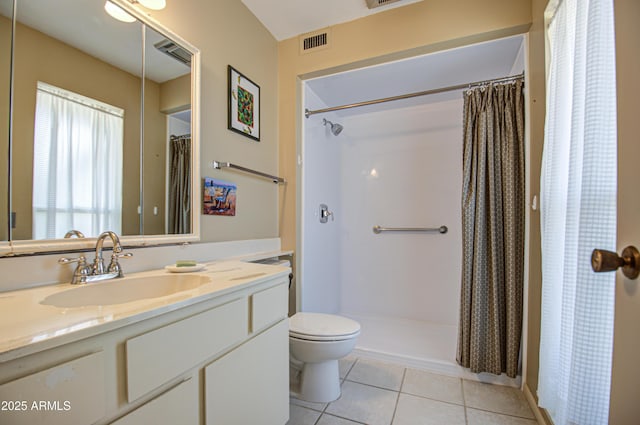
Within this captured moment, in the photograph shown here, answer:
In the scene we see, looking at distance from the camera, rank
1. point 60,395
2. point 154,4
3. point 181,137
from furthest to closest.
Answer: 1. point 181,137
2. point 154,4
3. point 60,395

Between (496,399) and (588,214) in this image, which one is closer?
(588,214)

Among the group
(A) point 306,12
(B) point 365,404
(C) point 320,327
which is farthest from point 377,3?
(B) point 365,404

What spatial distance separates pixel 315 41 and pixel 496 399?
102 inches

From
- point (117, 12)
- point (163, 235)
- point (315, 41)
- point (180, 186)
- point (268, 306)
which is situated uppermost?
point (315, 41)

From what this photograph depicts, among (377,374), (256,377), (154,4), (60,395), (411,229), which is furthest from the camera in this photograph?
(411,229)

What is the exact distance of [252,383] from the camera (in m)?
1.02

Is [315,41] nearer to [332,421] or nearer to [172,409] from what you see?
[172,409]

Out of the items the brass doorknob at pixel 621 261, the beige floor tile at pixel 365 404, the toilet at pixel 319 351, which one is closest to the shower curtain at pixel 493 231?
the beige floor tile at pixel 365 404

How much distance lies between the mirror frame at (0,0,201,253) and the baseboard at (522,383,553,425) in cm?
189

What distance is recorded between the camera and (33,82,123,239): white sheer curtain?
2.97ft

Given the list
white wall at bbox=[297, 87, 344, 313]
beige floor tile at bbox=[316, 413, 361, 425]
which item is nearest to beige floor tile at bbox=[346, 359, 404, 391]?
beige floor tile at bbox=[316, 413, 361, 425]

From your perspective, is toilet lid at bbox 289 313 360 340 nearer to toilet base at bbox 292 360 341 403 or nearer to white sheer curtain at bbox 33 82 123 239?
toilet base at bbox 292 360 341 403

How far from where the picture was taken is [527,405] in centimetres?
154

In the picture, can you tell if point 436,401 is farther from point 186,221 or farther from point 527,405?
point 186,221
